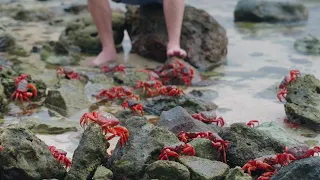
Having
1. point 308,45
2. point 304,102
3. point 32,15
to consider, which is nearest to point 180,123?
point 304,102

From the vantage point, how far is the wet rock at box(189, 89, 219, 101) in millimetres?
5918

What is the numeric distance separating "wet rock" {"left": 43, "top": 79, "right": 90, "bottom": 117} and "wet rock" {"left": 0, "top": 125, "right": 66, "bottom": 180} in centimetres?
164

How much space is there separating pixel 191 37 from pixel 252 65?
2.71ft

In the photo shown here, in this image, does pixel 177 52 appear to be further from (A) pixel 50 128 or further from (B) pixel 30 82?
(A) pixel 50 128

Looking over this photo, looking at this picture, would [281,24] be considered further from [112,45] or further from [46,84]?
[46,84]

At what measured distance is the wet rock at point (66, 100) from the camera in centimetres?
555

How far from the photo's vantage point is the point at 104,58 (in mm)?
7332

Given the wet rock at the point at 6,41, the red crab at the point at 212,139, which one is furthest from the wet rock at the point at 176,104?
the wet rock at the point at 6,41

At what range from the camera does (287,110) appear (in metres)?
5.26

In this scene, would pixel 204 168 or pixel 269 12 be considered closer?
pixel 204 168

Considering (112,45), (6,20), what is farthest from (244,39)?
(6,20)

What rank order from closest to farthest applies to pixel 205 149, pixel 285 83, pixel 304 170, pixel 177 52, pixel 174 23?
pixel 304 170 < pixel 205 149 < pixel 285 83 < pixel 177 52 < pixel 174 23

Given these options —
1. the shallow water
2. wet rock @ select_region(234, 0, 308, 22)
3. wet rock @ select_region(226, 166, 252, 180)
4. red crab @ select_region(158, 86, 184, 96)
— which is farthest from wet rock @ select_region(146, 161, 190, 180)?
wet rock @ select_region(234, 0, 308, 22)

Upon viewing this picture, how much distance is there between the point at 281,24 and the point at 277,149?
5.55 metres
